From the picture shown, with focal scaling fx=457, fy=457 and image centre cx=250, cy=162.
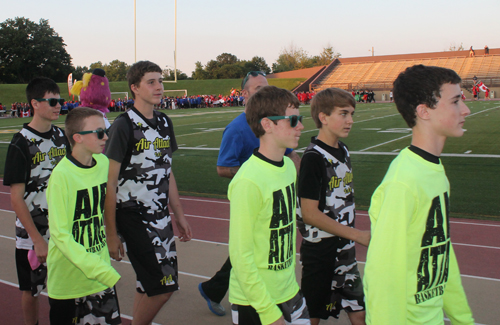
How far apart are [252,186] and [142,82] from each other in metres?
1.57

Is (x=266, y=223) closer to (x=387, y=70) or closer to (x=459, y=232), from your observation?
(x=459, y=232)

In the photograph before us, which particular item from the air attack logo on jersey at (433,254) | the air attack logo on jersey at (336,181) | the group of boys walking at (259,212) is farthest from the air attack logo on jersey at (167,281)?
the air attack logo on jersey at (433,254)

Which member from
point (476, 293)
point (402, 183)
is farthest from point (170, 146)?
point (476, 293)

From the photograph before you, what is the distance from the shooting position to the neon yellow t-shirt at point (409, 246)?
5.54ft

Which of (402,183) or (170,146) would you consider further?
(170,146)

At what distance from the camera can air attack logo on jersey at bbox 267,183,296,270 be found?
2.36 metres

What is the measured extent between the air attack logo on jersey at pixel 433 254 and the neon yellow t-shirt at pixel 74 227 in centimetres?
169

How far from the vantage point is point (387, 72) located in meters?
67.1

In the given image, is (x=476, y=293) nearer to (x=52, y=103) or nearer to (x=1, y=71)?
(x=52, y=103)

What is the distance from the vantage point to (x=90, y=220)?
2.99m

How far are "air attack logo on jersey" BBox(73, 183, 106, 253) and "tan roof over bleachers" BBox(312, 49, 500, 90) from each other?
59.7 meters

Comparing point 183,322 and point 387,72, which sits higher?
point 387,72

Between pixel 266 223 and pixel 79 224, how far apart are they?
4.32 feet

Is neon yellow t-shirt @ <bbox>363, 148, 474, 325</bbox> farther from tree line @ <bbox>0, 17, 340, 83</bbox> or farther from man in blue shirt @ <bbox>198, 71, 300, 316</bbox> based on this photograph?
tree line @ <bbox>0, 17, 340, 83</bbox>
